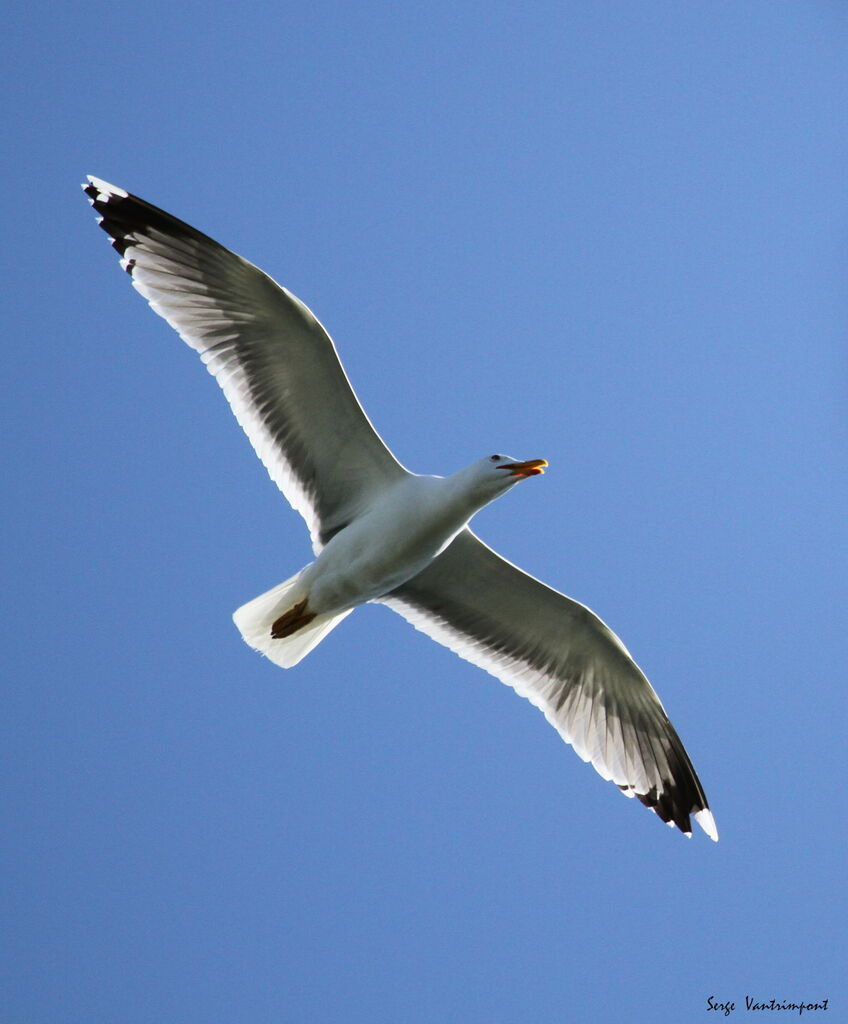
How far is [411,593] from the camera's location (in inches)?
345

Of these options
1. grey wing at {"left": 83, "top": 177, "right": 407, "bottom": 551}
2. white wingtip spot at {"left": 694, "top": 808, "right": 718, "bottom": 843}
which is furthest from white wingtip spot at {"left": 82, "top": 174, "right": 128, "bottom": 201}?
white wingtip spot at {"left": 694, "top": 808, "right": 718, "bottom": 843}

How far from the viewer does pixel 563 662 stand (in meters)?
8.96

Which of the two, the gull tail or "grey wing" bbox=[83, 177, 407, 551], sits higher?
"grey wing" bbox=[83, 177, 407, 551]

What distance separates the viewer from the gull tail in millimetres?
7996

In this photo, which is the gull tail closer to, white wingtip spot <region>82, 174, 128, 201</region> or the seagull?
the seagull

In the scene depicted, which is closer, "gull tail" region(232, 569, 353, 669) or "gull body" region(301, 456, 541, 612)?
"gull body" region(301, 456, 541, 612)

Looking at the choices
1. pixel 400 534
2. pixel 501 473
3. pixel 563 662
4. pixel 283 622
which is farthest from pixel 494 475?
pixel 563 662

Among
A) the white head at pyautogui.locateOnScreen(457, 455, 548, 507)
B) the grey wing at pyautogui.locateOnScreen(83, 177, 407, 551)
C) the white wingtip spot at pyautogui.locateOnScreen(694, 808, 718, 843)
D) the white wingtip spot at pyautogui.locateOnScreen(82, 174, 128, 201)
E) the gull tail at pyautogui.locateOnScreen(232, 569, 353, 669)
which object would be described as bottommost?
the white wingtip spot at pyautogui.locateOnScreen(694, 808, 718, 843)

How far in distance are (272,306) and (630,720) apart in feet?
11.5

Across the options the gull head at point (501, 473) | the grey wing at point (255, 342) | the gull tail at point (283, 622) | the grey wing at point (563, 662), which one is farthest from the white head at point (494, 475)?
the gull tail at point (283, 622)

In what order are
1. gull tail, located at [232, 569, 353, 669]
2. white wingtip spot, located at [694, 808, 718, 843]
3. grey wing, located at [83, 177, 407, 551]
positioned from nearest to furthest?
grey wing, located at [83, 177, 407, 551], gull tail, located at [232, 569, 353, 669], white wingtip spot, located at [694, 808, 718, 843]

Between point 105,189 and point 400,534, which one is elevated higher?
point 105,189

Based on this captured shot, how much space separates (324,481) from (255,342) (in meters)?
0.91

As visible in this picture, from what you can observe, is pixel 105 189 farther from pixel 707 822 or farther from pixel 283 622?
pixel 707 822
